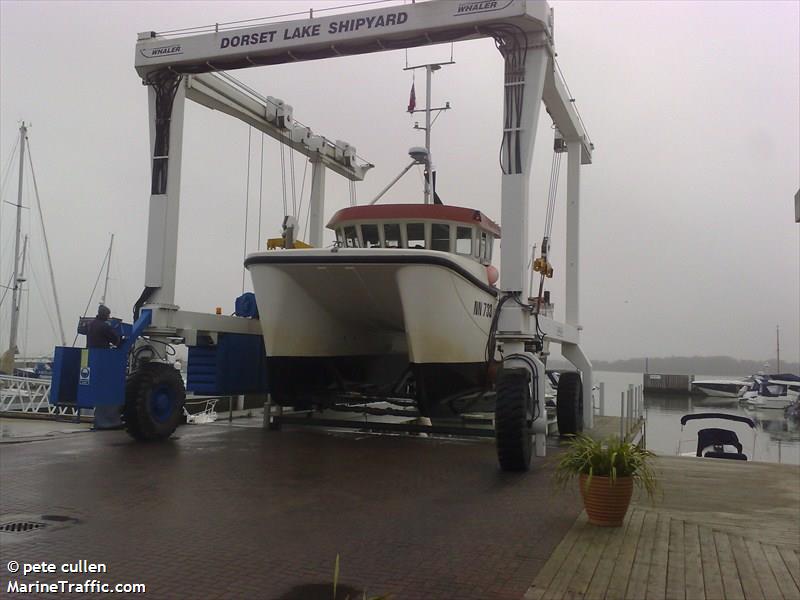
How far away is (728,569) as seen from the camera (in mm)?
4379

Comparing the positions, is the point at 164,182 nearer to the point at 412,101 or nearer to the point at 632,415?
the point at 412,101

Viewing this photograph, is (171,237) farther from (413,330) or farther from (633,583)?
(633,583)

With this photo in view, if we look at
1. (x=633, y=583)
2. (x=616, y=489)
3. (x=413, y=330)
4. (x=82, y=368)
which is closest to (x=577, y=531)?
(x=616, y=489)

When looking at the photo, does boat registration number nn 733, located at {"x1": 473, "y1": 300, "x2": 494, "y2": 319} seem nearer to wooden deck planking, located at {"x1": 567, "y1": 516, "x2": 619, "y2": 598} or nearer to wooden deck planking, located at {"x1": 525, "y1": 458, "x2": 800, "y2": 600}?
wooden deck planking, located at {"x1": 525, "y1": 458, "x2": 800, "y2": 600}

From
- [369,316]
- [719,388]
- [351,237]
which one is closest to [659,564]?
[369,316]

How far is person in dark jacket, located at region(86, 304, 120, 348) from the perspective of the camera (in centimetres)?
962

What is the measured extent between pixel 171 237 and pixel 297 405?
336 centimetres

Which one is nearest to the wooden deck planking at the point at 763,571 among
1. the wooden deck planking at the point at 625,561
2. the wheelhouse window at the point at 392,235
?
the wooden deck planking at the point at 625,561

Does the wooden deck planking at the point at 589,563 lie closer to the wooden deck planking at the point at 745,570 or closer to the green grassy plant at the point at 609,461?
the green grassy plant at the point at 609,461

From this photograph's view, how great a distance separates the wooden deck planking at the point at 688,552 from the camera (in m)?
3.98

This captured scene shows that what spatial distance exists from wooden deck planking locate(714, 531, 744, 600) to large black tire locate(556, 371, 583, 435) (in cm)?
633

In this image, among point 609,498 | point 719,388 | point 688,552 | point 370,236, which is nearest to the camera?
point 688,552

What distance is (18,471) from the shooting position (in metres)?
7.43

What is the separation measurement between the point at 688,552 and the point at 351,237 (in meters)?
8.03
